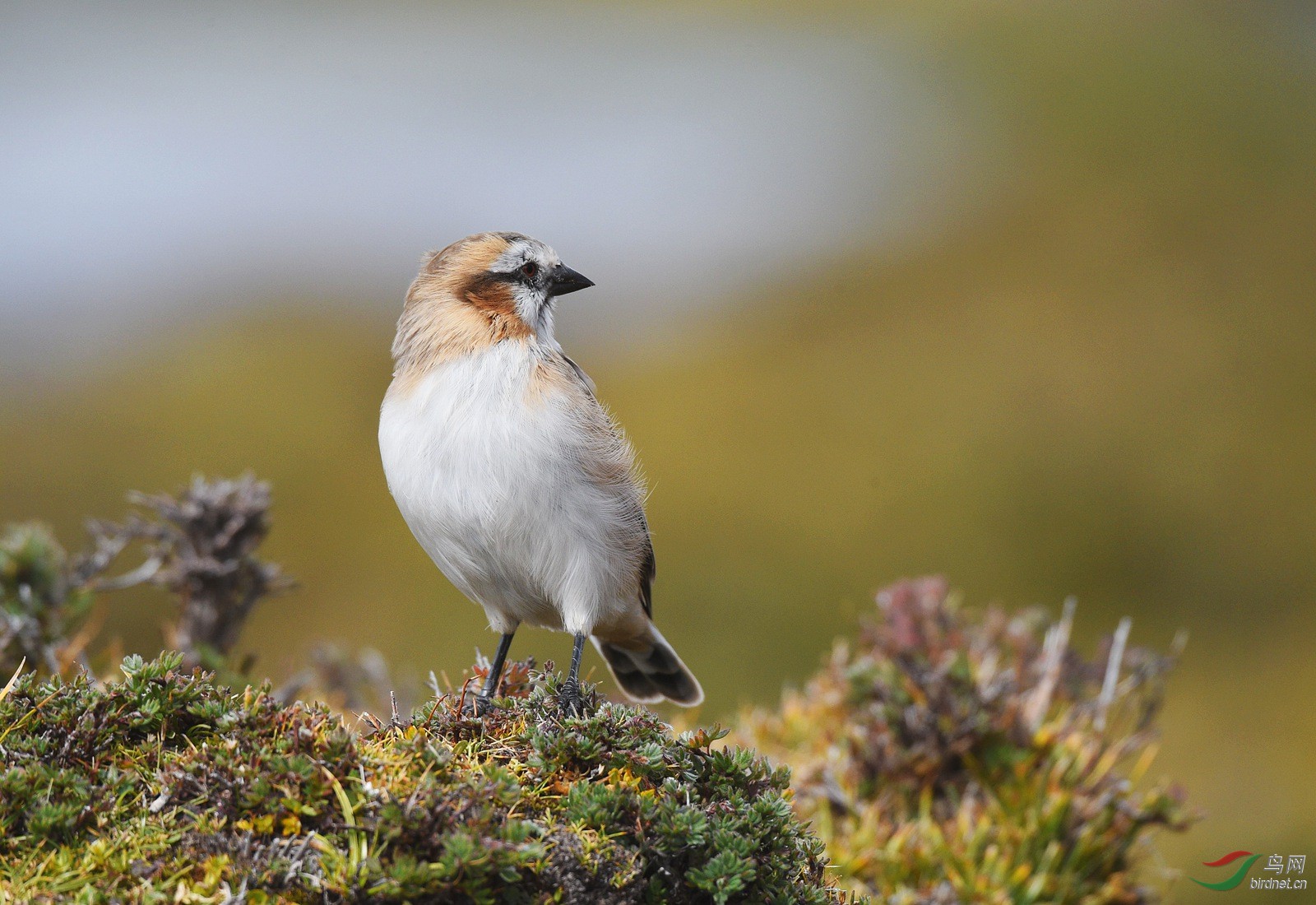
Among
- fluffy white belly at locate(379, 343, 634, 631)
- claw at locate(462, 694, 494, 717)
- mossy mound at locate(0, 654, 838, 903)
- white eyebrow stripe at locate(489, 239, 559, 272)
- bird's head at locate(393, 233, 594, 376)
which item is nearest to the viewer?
mossy mound at locate(0, 654, 838, 903)

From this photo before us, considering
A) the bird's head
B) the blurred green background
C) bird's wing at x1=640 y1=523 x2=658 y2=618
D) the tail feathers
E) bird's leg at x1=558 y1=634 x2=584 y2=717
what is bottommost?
bird's leg at x1=558 y1=634 x2=584 y2=717

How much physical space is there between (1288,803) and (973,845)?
5.69 metres

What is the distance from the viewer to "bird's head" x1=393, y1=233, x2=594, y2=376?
5.09 meters

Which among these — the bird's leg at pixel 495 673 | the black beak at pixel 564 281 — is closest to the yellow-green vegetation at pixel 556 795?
the bird's leg at pixel 495 673

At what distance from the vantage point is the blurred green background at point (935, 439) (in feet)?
37.2

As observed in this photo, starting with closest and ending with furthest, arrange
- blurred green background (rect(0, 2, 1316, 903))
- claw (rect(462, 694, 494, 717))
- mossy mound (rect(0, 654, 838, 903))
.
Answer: mossy mound (rect(0, 654, 838, 903)) → claw (rect(462, 694, 494, 717)) → blurred green background (rect(0, 2, 1316, 903))

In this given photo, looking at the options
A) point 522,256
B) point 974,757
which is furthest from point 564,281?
point 974,757

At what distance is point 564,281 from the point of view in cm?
548

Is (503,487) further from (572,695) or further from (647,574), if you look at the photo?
(647,574)

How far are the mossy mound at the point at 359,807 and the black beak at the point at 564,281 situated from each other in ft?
8.23

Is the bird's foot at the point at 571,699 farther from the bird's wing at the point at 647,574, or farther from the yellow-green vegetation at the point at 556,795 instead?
the bird's wing at the point at 647,574

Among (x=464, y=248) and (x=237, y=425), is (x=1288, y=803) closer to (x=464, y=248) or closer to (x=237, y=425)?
(x=464, y=248)

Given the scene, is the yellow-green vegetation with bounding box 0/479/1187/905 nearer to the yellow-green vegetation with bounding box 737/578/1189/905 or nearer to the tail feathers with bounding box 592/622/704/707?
the yellow-green vegetation with bounding box 737/578/1189/905

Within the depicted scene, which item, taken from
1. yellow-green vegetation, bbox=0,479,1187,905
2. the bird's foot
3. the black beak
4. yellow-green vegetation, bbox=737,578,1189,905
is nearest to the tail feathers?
yellow-green vegetation, bbox=0,479,1187,905
